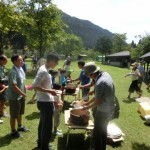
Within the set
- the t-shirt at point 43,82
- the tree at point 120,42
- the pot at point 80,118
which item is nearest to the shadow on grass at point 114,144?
the pot at point 80,118

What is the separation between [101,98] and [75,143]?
84.1 inches

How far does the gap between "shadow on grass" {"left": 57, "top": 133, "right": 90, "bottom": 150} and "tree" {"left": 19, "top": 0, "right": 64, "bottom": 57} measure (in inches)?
840

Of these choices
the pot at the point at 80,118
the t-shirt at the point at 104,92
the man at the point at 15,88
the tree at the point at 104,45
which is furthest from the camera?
the tree at the point at 104,45

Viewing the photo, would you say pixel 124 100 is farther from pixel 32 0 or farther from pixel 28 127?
pixel 32 0

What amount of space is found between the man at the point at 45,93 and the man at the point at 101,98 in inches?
30.6

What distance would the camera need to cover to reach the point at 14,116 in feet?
20.5

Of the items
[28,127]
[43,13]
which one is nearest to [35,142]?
[28,127]

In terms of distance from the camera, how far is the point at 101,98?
472 cm

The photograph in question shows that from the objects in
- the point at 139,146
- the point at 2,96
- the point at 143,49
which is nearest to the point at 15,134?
the point at 2,96

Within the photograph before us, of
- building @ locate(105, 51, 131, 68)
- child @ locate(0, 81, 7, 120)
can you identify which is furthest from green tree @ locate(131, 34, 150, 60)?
child @ locate(0, 81, 7, 120)

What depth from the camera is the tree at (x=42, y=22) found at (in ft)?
88.3

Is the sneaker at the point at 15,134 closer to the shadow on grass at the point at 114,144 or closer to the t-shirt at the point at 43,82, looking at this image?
the t-shirt at the point at 43,82

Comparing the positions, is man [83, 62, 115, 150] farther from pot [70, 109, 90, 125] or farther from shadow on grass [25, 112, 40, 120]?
A: shadow on grass [25, 112, 40, 120]

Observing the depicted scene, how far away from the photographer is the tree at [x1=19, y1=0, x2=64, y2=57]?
88.3 ft
